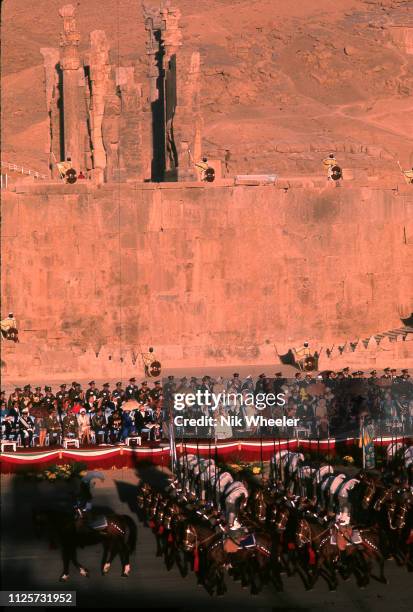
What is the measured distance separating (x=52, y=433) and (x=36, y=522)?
28.3 feet

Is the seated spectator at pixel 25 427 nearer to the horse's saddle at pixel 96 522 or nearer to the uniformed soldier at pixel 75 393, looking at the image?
the uniformed soldier at pixel 75 393

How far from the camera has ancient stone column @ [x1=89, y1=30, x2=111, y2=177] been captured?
62906mm

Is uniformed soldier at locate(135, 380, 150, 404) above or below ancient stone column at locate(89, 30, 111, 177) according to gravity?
below

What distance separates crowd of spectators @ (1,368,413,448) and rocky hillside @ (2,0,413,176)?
4995 cm

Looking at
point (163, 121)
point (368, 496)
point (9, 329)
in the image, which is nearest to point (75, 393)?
point (9, 329)

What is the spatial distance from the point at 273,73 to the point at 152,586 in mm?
77588

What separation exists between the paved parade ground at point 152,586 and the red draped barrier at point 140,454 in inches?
186

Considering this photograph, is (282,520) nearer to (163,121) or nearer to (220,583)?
(220,583)

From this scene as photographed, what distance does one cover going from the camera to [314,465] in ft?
142

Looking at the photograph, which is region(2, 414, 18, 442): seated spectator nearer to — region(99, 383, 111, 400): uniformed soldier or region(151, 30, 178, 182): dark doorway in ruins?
region(99, 383, 111, 400): uniformed soldier

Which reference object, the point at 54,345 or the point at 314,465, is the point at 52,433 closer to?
the point at 314,465

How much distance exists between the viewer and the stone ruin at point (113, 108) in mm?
62562

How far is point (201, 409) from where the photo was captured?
43.8 meters

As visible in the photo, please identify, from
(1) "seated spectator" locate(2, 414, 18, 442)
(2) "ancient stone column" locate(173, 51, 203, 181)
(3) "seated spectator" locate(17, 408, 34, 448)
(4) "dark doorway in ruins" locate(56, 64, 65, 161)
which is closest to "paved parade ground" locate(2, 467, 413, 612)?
(1) "seated spectator" locate(2, 414, 18, 442)
